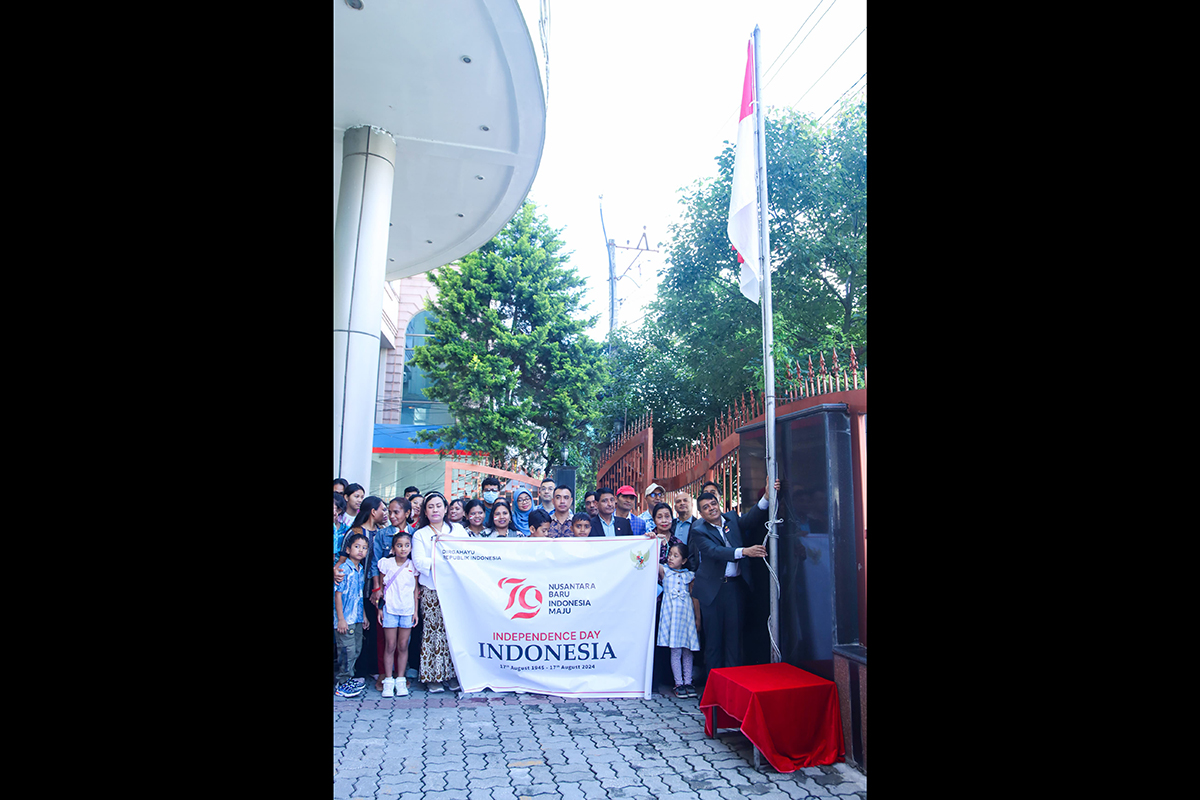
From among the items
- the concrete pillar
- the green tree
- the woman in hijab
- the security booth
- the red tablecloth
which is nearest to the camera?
the red tablecloth

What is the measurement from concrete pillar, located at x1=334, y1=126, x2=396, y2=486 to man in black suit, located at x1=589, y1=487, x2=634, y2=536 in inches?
119

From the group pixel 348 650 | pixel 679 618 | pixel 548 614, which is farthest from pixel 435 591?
pixel 679 618

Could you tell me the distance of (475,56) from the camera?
700cm

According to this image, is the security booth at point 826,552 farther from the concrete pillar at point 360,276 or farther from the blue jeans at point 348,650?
the concrete pillar at point 360,276

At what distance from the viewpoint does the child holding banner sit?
5566 mm

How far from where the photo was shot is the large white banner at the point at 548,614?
214 inches

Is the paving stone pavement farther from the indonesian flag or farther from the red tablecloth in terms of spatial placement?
the indonesian flag

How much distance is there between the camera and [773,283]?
48.0 ft

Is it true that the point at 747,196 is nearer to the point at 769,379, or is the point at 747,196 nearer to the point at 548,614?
the point at 769,379

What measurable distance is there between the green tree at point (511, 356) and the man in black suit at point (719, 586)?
35.0 feet

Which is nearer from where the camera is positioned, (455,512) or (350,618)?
(350,618)

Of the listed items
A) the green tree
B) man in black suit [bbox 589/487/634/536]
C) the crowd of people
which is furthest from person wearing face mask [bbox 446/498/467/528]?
the green tree

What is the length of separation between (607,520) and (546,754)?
9.73ft

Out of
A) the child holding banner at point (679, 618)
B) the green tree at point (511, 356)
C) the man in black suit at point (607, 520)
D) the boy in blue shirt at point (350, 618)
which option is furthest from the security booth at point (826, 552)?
the green tree at point (511, 356)
